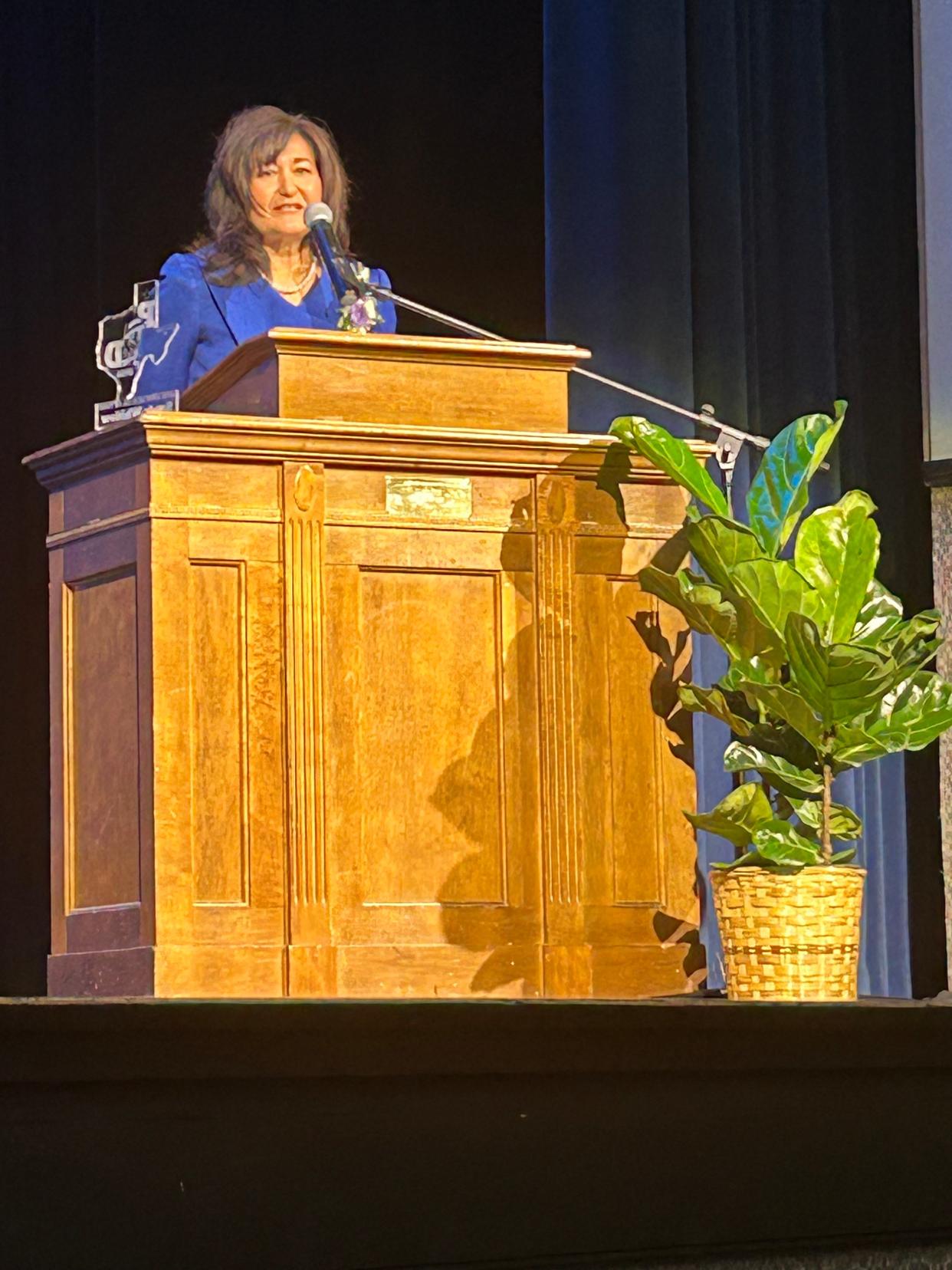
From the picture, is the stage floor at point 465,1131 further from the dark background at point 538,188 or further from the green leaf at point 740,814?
the dark background at point 538,188

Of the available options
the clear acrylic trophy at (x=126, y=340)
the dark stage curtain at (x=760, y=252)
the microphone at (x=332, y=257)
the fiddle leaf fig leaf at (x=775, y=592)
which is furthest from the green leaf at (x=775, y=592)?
the dark stage curtain at (x=760, y=252)

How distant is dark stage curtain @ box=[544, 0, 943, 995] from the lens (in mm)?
4988

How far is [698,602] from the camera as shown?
2.99 meters

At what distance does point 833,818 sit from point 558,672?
0.46 m

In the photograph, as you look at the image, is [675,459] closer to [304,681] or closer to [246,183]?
[304,681]

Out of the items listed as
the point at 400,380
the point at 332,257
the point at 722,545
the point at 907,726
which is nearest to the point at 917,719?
the point at 907,726

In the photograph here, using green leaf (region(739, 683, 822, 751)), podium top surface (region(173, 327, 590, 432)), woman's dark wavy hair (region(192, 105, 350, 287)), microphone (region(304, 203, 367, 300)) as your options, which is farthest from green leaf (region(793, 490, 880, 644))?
woman's dark wavy hair (region(192, 105, 350, 287))

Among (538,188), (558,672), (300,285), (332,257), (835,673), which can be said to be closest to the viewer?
(835,673)

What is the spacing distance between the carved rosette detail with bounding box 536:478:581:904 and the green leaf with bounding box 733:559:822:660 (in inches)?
13.8

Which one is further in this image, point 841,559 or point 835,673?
point 841,559

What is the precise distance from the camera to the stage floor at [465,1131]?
1.31 meters

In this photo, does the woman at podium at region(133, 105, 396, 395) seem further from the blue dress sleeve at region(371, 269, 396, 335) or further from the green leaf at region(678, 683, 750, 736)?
the green leaf at region(678, 683, 750, 736)

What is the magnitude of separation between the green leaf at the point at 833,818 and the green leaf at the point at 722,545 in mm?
316

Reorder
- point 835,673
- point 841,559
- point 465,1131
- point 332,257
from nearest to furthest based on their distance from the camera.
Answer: point 465,1131 → point 835,673 → point 841,559 → point 332,257
